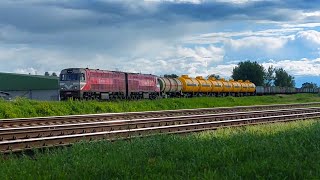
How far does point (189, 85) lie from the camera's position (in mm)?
54031

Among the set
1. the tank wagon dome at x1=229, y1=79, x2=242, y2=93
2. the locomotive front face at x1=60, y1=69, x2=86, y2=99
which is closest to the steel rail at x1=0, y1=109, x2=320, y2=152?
the locomotive front face at x1=60, y1=69, x2=86, y2=99

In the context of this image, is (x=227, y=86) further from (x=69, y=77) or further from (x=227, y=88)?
(x=69, y=77)

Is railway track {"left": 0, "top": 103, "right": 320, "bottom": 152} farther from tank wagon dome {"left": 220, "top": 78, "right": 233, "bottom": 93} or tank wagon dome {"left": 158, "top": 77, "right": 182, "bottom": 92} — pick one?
tank wagon dome {"left": 220, "top": 78, "right": 233, "bottom": 93}

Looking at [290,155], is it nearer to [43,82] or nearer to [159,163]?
[159,163]

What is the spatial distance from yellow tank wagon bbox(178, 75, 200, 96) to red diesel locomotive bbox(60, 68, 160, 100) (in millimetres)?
6494

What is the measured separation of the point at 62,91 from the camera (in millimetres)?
35219

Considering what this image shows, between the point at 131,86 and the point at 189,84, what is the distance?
12.6m

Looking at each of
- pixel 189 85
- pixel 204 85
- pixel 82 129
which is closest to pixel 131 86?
pixel 189 85

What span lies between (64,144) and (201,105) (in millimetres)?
29789

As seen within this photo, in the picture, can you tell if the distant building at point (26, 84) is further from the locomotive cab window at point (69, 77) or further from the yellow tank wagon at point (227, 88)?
the locomotive cab window at point (69, 77)

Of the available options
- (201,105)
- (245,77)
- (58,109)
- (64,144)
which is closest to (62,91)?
(58,109)

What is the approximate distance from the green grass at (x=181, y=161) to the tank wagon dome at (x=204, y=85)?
45.7 metres

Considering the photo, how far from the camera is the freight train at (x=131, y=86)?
1373 inches

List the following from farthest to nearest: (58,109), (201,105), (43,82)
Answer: (43,82) → (201,105) → (58,109)
